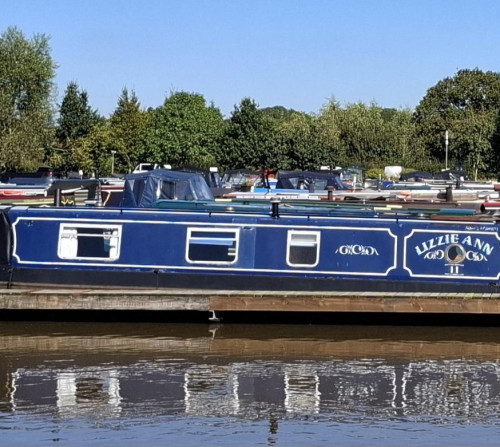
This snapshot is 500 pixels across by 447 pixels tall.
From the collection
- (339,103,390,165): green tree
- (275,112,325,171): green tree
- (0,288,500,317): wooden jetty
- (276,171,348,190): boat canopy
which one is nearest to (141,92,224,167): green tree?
(275,112,325,171): green tree

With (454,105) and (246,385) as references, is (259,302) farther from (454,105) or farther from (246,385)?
(454,105)

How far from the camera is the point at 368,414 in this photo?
37.9 feet

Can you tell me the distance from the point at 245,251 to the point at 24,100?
48.5 meters

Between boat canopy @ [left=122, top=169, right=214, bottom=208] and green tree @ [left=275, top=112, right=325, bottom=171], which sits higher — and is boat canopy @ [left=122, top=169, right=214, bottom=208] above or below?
below

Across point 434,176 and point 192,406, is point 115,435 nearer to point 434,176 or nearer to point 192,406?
point 192,406

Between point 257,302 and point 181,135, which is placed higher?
point 181,135

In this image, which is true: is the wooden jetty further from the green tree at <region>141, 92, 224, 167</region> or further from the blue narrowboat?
the green tree at <region>141, 92, 224, 167</region>

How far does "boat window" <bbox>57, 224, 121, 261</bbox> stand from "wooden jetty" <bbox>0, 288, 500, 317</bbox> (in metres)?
1.08

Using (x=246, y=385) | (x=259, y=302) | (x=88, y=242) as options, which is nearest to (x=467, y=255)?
(x=259, y=302)

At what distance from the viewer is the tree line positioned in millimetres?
62562

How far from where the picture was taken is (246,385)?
12.9 meters

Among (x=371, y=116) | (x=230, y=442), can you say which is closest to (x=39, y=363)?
(x=230, y=442)

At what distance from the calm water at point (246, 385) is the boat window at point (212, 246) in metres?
1.10

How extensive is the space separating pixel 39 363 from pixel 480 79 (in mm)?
84322
